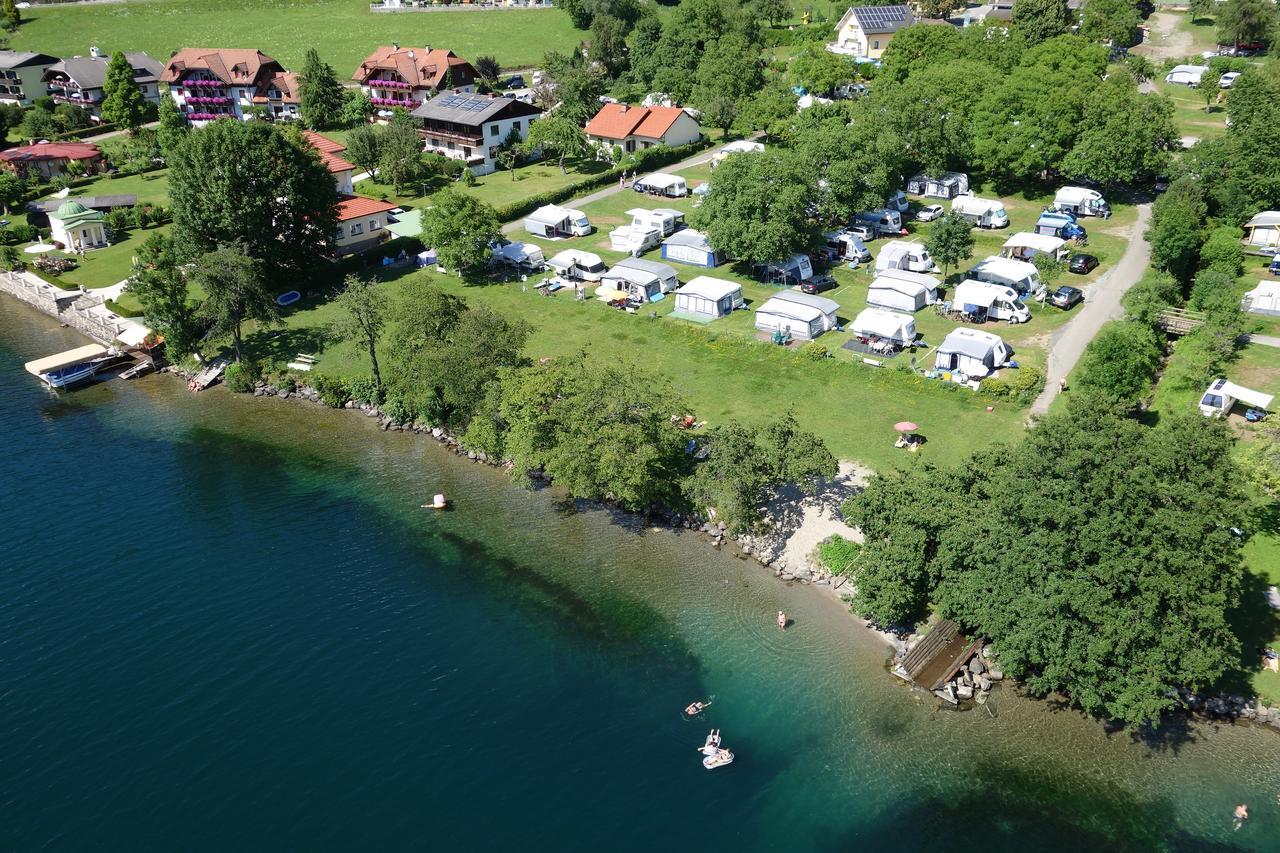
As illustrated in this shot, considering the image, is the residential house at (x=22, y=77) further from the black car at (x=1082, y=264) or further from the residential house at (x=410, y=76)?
the black car at (x=1082, y=264)

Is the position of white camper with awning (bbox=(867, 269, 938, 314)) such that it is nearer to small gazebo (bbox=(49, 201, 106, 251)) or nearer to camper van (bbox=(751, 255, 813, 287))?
camper van (bbox=(751, 255, 813, 287))

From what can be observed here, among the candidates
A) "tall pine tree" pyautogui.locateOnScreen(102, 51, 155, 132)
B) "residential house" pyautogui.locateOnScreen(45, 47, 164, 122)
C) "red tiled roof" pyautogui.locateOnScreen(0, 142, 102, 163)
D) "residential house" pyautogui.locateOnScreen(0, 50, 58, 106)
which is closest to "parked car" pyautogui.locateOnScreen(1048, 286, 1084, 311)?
"red tiled roof" pyautogui.locateOnScreen(0, 142, 102, 163)

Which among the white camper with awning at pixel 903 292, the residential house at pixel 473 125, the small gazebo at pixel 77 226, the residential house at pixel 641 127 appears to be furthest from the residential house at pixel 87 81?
the white camper with awning at pixel 903 292

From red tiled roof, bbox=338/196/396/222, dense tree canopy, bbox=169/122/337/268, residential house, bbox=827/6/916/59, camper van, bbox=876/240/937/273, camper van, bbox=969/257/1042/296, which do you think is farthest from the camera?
residential house, bbox=827/6/916/59

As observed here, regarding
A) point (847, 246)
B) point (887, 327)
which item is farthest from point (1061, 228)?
point (887, 327)

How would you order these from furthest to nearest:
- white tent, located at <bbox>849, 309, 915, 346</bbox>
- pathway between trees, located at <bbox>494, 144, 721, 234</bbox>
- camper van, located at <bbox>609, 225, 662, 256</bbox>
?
1. pathway between trees, located at <bbox>494, 144, 721, 234</bbox>
2. camper van, located at <bbox>609, 225, 662, 256</bbox>
3. white tent, located at <bbox>849, 309, 915, 346</bbox>

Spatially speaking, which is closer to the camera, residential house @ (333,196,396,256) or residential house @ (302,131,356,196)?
residential house @ (333,196,396,256)
